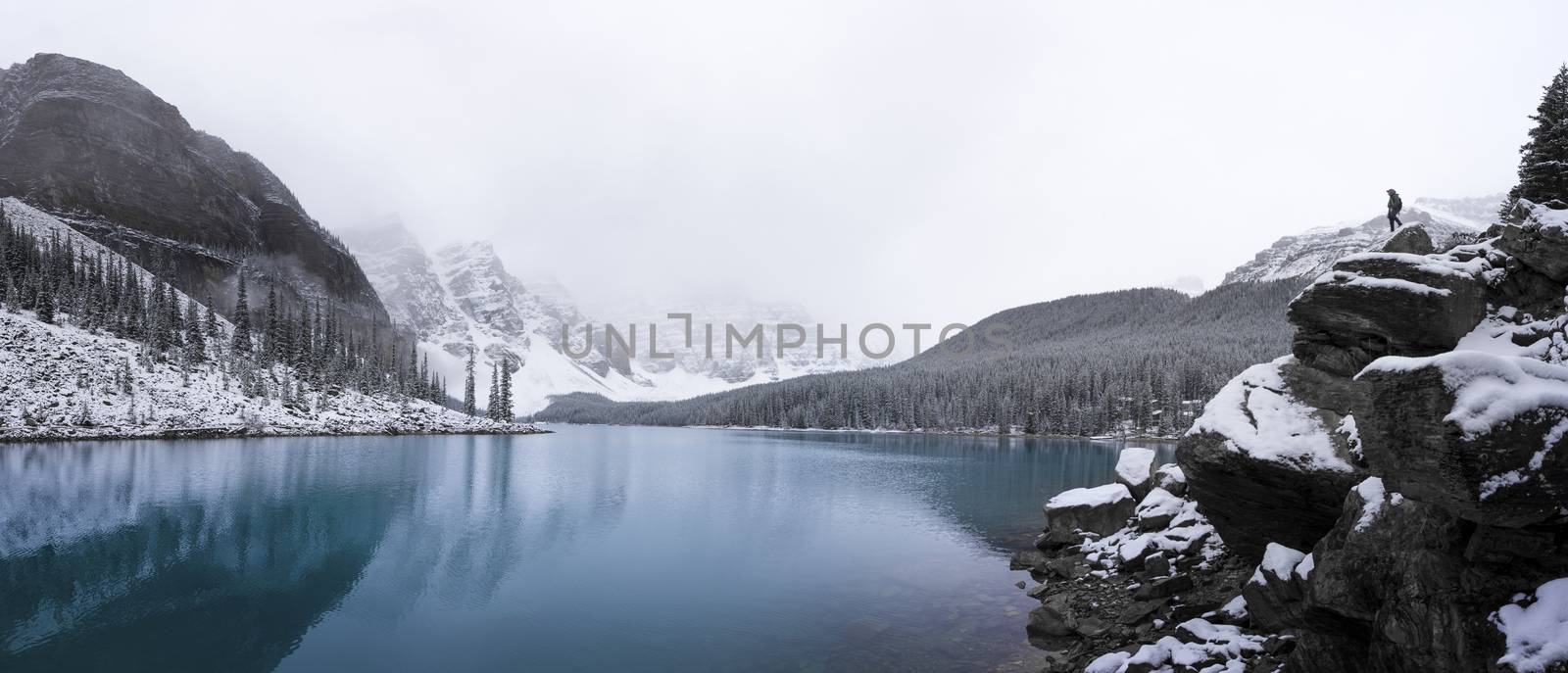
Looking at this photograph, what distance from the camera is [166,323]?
4080 inches

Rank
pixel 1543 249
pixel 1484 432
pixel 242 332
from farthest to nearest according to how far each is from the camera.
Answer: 1. pixel 242 332
2. pixel 1543 249
3. pixel 1484 432

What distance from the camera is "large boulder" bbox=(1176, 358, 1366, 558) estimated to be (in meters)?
13.3

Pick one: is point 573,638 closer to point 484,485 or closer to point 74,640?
point 74,640

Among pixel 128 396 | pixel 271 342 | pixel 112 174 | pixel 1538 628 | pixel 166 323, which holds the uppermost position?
pixel 112 174

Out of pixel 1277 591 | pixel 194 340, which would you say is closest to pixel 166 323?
pixel 194 340

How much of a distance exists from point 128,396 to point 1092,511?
11407 cm

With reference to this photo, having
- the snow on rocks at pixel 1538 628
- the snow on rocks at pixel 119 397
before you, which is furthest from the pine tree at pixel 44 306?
the snow on rocks at pixel 1538 628

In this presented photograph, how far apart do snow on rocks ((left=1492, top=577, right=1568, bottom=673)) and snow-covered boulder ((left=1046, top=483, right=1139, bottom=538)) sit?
840 inches

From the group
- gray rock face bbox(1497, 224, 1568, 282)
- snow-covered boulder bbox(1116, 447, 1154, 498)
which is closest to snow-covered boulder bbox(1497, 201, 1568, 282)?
gray rock face bbox(1497, 224, 1568, 282)

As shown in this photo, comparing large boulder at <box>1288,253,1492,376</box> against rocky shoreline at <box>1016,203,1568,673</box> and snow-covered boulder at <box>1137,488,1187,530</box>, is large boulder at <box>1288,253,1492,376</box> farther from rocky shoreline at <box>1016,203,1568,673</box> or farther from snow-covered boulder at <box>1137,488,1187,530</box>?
snow-covered boulder at <box>1137,488,1187,530</box>

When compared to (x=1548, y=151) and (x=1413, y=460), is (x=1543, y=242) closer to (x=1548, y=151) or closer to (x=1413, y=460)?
(x=1413, y=460)

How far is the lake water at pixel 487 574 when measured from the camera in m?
18.4

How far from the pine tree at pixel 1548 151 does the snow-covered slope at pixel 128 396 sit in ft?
385

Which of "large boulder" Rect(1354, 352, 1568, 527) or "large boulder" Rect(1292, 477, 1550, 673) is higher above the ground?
"large boulder" Rect(1354, 352, 1568, 527)
